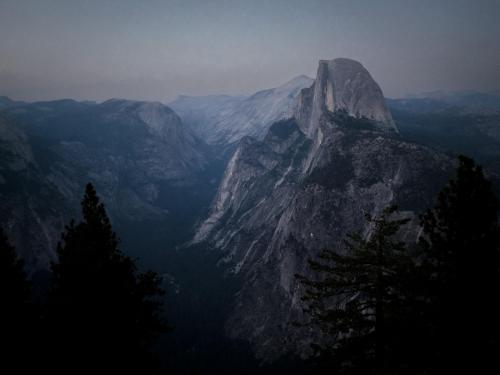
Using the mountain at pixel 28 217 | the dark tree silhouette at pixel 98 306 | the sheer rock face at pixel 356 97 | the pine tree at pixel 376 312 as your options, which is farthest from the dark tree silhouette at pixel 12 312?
the sheer rock face at pixel 356 97

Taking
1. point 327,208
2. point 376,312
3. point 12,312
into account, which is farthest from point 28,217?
point 376,312

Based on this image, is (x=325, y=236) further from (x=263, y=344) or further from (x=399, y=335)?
(x=399, y=335)

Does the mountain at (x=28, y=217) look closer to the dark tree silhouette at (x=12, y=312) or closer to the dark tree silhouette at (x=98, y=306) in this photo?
the dark tree silhouette at (x=12, y=312)

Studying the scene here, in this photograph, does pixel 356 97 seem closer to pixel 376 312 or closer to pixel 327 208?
pixel 327 208

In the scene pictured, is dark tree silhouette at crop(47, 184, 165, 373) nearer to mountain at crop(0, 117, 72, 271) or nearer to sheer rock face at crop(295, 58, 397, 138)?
mountain at crop(0, 117, 72, 271)

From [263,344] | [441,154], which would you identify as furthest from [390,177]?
[263,344]
